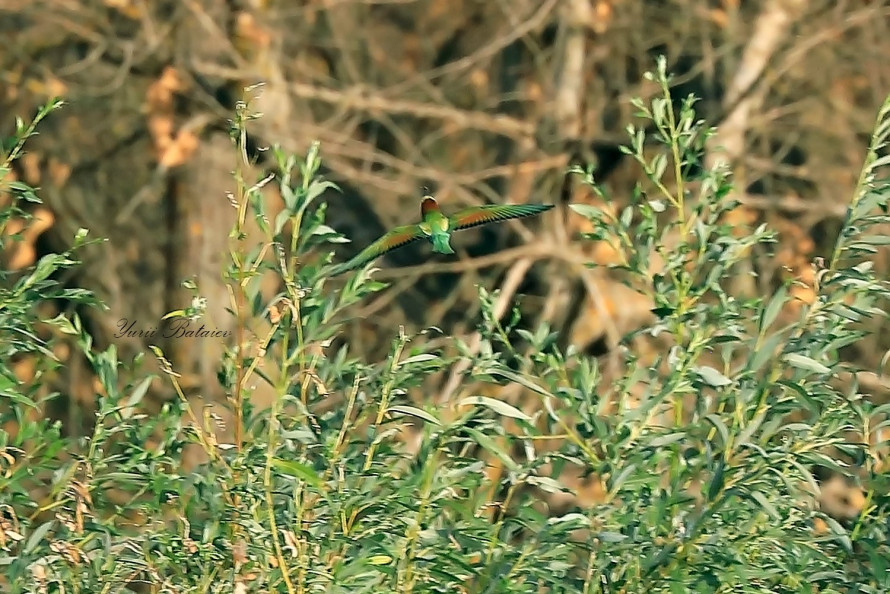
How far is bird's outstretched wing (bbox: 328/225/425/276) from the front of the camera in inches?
87.1

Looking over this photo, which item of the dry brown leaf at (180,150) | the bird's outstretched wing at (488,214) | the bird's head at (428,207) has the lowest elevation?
the dry brown leaf at (180,150)

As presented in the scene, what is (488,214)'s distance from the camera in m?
2.53

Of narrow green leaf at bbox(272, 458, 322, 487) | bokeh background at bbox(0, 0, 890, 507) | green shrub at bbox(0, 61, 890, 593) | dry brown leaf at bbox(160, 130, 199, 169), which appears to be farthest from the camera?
dry brown leaf at bbox(160, 130, 199, 169)

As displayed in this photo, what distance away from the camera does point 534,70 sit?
826 cm

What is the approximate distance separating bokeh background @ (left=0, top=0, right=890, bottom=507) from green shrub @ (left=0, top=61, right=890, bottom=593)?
467cm

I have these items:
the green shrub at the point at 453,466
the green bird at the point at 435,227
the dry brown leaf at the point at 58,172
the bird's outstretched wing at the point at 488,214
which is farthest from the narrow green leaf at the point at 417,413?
the dry brown leaf at the point at 58,172

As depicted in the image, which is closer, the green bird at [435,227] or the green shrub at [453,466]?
the green shrub at [453,466]

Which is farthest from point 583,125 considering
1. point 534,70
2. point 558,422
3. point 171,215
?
→ point 558,422

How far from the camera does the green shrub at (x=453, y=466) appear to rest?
200cm

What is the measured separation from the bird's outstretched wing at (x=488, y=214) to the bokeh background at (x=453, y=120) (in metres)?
4.32

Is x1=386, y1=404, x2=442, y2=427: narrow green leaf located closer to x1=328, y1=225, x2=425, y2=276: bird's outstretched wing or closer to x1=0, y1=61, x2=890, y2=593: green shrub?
x1=0, y1=61, x2=890, y2=593: green shrub

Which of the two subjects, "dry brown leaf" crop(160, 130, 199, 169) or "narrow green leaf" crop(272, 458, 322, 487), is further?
"dry brown leaf" crop(160, 130, 199, 169)

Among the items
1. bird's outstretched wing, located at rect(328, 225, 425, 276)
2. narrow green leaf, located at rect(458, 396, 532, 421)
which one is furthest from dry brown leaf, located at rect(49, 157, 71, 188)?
narrow green leaf, located at rect(458, 396, 532, 421)

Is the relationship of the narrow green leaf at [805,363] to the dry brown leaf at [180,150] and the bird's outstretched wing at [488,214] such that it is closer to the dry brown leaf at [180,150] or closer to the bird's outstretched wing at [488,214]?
the bird's outstretched wing at [488,214]
